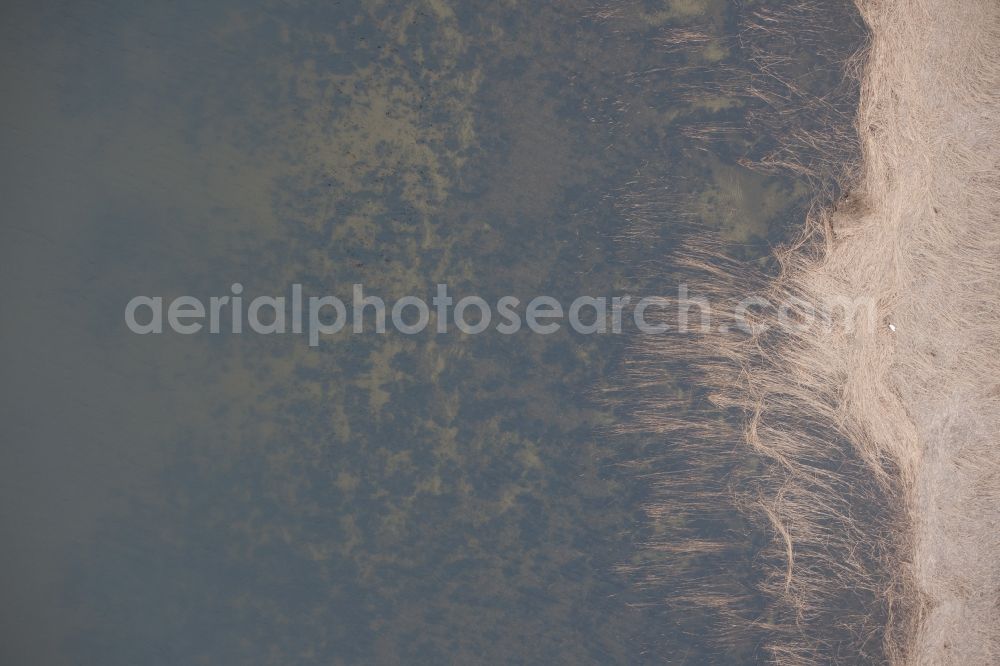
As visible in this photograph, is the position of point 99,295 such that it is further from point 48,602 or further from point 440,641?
point 440,641

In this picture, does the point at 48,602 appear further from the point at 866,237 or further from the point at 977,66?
the point at 977,66

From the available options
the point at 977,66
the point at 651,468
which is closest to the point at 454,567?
the point at 651,468

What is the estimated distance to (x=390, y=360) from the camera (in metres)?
2.39

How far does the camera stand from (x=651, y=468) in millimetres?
2385

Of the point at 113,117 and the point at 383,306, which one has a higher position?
the point at 113,117

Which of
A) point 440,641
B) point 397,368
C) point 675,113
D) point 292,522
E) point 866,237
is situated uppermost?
point 675,113

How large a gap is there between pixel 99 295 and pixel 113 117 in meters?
0.62

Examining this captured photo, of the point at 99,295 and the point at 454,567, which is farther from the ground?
the point at 99,295

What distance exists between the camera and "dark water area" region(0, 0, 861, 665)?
2.38 m

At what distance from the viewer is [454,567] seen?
2.38 m

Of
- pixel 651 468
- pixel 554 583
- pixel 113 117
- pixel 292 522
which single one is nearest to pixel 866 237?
pixel 651 468

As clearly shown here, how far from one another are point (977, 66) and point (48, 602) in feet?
12.2

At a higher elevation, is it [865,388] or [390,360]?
[390,360]

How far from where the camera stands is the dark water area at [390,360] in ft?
7.82
